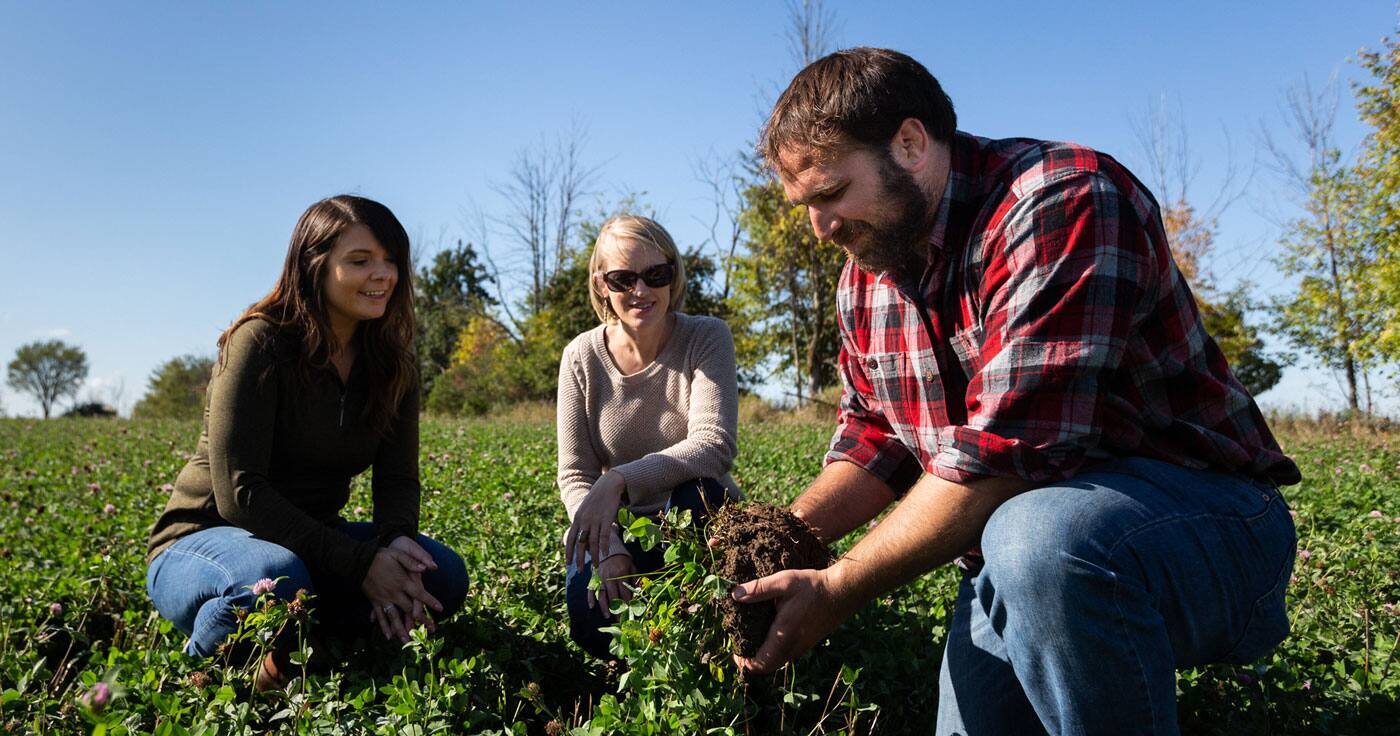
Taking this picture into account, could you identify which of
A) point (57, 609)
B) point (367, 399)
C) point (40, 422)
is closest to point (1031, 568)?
point (367, 399)

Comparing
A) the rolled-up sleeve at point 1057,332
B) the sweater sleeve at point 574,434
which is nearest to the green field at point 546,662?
the sweater sleeve at point 574,434

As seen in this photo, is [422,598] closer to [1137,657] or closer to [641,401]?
[641,401]

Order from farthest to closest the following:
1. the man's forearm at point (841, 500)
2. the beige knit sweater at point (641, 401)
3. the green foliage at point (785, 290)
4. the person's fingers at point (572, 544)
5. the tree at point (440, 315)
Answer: the tree at point (440, 315), the green foliage at point (785, 290), the beige knit sweater at point (641, 401), the person's fingers at point (572, 544), the man's forearm at point (841, 500)

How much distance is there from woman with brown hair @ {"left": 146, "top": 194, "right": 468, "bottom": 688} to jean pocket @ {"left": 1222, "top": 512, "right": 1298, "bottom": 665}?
221 cm

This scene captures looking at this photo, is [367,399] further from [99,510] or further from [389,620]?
[99,510]

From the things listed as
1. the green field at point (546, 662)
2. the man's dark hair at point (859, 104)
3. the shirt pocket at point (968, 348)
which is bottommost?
the green field at point (546, 662)

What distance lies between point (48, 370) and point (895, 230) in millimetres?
73911

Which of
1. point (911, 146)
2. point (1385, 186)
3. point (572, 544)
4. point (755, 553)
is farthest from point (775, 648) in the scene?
point (1385, 186)

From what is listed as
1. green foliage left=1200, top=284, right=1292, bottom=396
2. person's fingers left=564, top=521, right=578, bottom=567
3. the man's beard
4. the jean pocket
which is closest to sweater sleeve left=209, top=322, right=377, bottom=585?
person's fingers left=564, top=521, right=578, bottom=567

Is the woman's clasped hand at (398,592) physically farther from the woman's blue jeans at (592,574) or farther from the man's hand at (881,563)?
the man's hand at (881,563)

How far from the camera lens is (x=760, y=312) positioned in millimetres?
23000

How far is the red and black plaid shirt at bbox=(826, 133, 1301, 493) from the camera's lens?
187 centimetres

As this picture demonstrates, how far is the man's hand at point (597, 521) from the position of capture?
2.81 m

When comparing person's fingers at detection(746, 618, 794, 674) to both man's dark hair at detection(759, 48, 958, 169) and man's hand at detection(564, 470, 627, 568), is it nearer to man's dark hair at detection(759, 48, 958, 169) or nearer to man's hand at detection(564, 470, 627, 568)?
man's hand at detection(564, 470, 627, 568)
